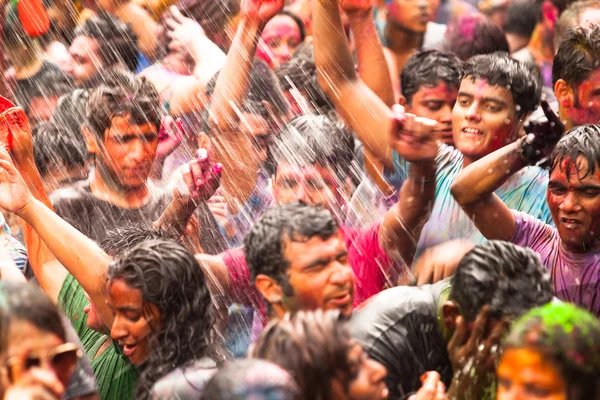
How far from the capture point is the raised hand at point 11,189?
190 inches

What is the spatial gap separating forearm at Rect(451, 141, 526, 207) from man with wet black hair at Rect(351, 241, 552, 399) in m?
0.93

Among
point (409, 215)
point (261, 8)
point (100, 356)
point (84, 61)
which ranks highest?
point (84, 61)

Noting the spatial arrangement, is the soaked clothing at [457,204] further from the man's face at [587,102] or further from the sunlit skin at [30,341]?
the sunlit skin at [30,341]

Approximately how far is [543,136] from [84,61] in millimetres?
3956

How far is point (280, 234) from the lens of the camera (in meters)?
4.16

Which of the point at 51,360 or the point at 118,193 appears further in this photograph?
the point at 118,193

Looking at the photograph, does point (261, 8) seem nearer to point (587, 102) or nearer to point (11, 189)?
point (587, 102)

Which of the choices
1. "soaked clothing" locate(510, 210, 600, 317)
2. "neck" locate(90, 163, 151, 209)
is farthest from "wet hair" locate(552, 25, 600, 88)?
"neck" locate(90, 163, 151, 209)

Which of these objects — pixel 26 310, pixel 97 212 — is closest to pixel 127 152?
pixel 97 212

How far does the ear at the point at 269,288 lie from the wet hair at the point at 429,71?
2.17 m

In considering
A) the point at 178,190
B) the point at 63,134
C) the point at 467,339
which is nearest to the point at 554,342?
the point at 467,339

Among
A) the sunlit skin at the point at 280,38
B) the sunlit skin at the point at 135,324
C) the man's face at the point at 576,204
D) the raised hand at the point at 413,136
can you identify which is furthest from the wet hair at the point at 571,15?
the sunlit skin at the point at 135,324

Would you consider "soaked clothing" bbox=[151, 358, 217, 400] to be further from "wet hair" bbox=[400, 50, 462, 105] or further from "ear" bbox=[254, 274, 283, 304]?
"wet hair" bbox=[400, 50, 462, 105]

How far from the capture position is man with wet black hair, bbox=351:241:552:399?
3.74 m
